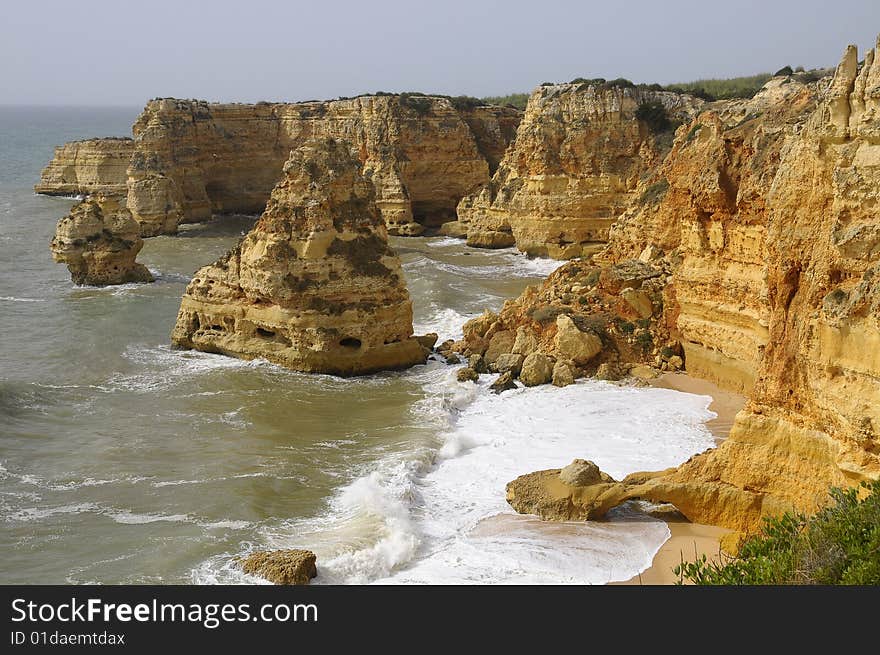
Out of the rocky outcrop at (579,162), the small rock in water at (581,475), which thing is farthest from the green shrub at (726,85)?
the small rock in water at (581,475)

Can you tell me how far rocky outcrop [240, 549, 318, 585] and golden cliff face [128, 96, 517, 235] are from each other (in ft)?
122

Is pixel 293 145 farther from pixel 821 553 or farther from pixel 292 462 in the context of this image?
pixel 821 553

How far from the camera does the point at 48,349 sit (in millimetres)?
24922

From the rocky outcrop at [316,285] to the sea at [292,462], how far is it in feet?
1.87

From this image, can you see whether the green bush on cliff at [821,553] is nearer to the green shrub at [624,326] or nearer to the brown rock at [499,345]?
the green shrub at [624,326]

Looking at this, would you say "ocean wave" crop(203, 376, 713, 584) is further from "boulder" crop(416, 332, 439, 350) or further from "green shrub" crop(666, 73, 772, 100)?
"green shrub" crop(666, 73, 772, 100)

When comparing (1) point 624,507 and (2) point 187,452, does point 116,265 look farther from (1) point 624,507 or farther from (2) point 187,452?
(1) point 624,507

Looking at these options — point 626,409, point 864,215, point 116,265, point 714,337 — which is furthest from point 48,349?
point 864,215

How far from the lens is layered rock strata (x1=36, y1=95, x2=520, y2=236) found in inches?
1976

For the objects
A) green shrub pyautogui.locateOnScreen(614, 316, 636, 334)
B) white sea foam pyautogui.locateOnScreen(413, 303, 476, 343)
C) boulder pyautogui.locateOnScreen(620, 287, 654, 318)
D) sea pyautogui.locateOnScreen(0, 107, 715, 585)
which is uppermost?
boulder pyautogui.locateOnScreen(620, 287, 654, 318)

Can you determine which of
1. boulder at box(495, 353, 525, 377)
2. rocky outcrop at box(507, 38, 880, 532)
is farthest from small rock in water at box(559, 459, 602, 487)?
boulder at box(495, 353, 525, 377)

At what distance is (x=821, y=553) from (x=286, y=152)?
55.0m

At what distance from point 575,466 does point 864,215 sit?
5303 mm

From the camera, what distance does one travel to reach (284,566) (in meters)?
10.9
